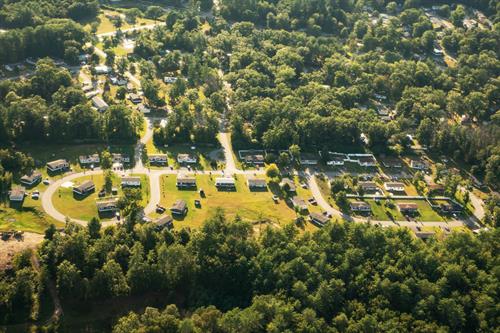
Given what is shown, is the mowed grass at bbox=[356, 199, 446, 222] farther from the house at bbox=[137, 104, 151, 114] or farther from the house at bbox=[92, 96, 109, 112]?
the house at bbox=[92, 96, 109, 112]

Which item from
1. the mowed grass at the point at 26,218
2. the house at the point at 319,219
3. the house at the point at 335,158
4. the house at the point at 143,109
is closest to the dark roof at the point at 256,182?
the house at the point at 319,219

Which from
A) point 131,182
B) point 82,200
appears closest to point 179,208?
point 131,182

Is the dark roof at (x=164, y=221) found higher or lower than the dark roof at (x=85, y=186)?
higher

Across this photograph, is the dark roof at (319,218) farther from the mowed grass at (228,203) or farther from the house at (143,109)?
the house at (143,109)

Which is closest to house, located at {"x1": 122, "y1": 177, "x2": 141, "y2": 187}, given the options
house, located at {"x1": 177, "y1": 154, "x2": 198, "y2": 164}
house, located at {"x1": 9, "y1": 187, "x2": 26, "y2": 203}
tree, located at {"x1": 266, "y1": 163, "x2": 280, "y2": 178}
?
house, located at {"x1": 177, "y1": 154, "x2": 198, "y2": 164}

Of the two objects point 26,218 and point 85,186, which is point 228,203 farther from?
point 26,218

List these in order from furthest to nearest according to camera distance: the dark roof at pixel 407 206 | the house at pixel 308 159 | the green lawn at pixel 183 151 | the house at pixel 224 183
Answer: the house at pixel 308 159 → the green lawn at pixel 183 151 → the house at pixel 224 183 → the dark roof at pixel 407 206
